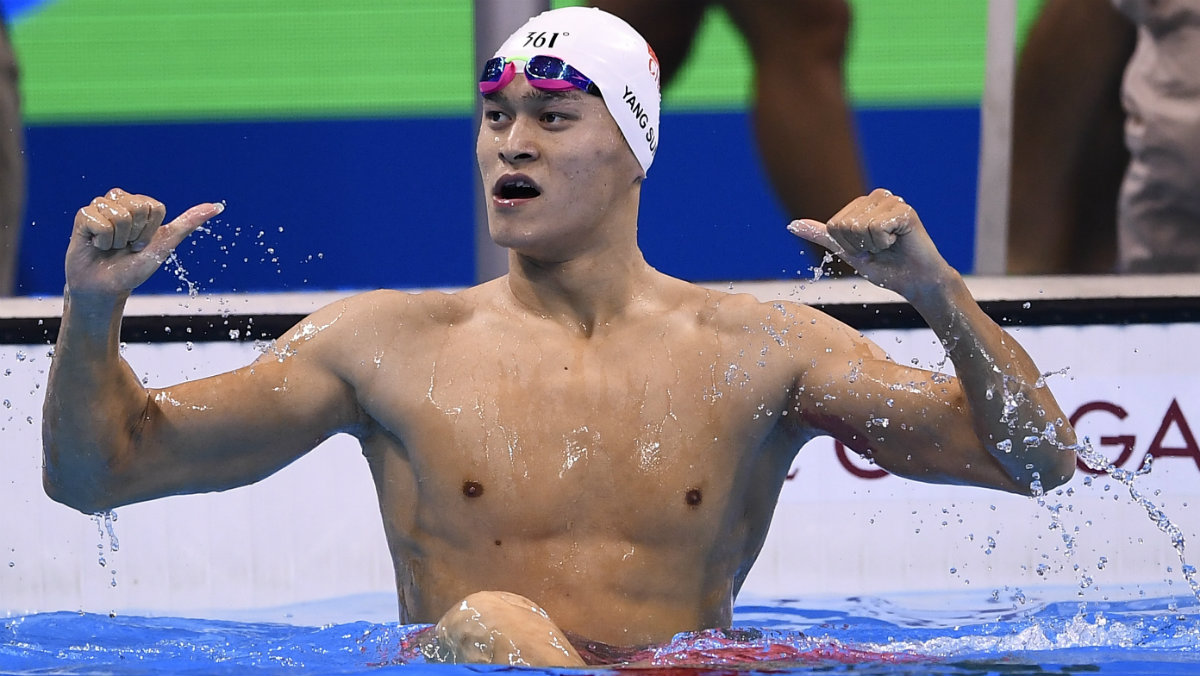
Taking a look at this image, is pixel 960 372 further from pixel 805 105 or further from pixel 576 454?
pixel 805 105

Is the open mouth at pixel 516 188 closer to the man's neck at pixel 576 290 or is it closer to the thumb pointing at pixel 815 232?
the man's neck at pixel 576 290

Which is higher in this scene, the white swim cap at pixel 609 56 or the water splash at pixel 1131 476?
the white swim cap at pixel 609 56

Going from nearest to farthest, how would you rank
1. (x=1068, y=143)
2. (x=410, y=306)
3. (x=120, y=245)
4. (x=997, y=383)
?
1. (x=120, y=245)
2. (x=997, y=383)
3. (x=410, y=306)
4. (x=1068, y=143)

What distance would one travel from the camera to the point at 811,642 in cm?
260

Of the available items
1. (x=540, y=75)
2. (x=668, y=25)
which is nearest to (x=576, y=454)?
(x=540, y=75)

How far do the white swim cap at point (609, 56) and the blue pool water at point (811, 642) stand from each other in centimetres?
86

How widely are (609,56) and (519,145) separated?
264 mm

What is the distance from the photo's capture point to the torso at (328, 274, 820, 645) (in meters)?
2.45

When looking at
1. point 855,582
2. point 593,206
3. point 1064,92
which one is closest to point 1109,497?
point 855,582

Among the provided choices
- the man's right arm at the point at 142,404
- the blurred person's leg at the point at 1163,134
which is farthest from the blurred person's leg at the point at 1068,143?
the man's right arm at the point at 142,404

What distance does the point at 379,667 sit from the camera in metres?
2.33

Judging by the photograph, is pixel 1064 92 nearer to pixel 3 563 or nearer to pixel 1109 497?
pixel 1109 497

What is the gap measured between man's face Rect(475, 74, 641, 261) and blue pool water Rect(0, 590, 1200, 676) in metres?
0.67

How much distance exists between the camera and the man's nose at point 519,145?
7.91 ft
